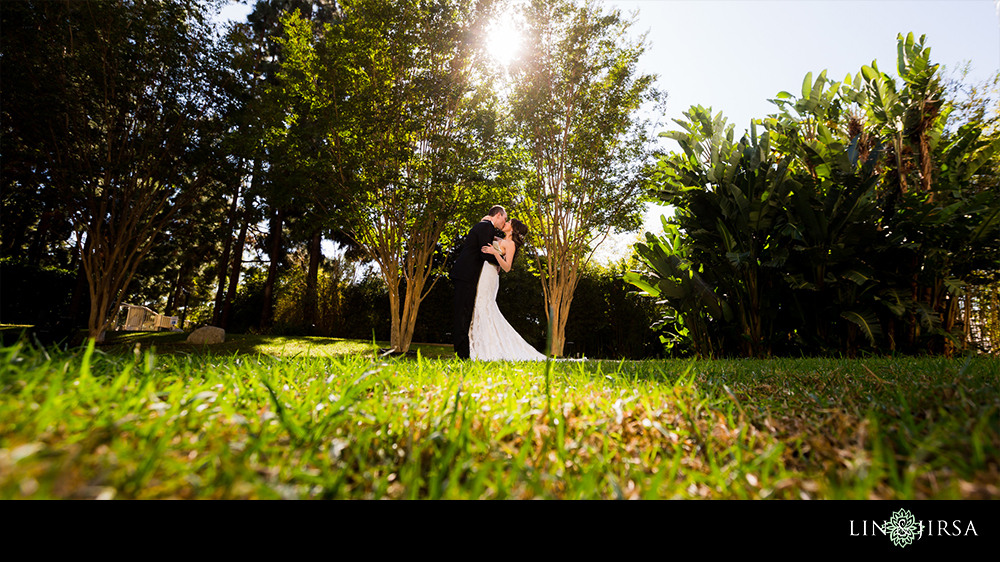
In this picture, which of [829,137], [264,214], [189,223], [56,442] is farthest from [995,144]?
[264,214]

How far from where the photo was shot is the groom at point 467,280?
6.23m

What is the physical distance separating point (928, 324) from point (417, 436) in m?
7.67

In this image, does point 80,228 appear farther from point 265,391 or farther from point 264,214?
point 265,391

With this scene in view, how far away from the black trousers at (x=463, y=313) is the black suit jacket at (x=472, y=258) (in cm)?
11

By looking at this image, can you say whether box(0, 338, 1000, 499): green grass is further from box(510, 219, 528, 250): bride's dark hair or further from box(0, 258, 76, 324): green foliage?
box(0, 258, 76, 324): green foliage

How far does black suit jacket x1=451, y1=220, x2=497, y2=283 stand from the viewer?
6.30 m

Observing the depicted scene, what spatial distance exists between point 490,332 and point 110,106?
10783 mm

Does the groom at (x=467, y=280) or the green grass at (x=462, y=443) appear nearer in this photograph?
the green grass at (x=462, y=443)

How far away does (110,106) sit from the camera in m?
9.67

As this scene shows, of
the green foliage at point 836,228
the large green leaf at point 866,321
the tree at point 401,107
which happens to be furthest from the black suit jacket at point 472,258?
the large green leaf at point 866,321

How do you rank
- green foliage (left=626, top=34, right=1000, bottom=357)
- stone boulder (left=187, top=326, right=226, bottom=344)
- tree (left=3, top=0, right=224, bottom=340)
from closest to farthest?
green foliage (left=626, top=34, right=1000, bottom=357) < tree (left=3, top=0, right=224, bottom=340) < stone boulder (left=187, top=326, right=226, bottom=344)

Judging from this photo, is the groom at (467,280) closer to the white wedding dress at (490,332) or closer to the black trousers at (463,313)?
the black trousers at (463,313)

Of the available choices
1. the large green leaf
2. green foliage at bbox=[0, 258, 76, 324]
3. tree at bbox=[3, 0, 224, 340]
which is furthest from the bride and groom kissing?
green foliage at bbox=[0, 258, 76, 324]
